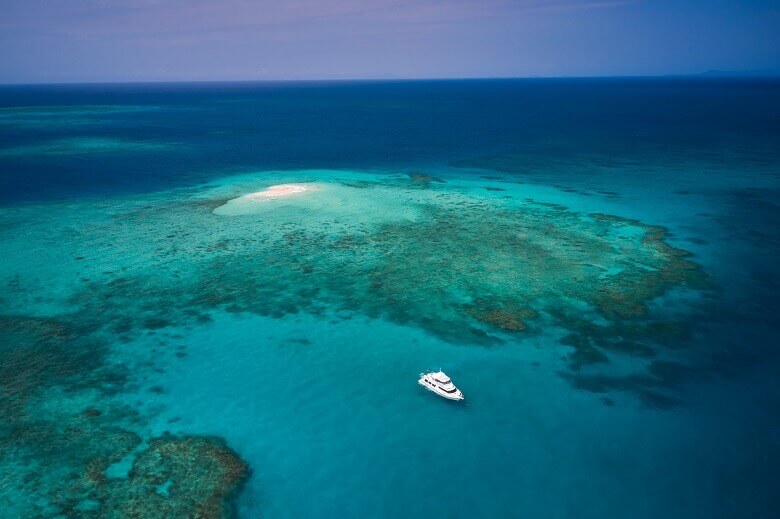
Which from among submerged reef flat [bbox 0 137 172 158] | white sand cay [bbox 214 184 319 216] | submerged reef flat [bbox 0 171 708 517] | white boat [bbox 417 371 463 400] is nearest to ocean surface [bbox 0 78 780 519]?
submerged reef flat [bbox 0 171 708 517]

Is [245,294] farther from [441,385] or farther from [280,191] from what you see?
[280,191]

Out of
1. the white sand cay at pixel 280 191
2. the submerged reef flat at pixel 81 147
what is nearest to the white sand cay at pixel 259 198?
the white sand cay at pixel 280 191

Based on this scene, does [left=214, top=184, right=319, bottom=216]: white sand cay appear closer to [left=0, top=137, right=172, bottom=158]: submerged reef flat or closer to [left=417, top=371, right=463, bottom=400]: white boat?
[left=417, top=371, right=463, bottom=400]: white boat

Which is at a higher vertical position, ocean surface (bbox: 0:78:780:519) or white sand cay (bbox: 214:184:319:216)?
white sand cay (bbox: 214:184:319:216)

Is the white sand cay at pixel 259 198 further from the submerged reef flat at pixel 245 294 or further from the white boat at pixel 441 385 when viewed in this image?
the white boat at pixel 441 385

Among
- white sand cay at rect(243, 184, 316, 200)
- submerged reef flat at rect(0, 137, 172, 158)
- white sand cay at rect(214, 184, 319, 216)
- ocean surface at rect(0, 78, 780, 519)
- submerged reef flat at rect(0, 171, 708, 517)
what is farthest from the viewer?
submerged reef flat at rect(0, 137, 172, 158)

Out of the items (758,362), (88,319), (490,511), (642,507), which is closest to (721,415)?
(758,362)

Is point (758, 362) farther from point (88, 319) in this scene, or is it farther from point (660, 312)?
point (88, 319)
